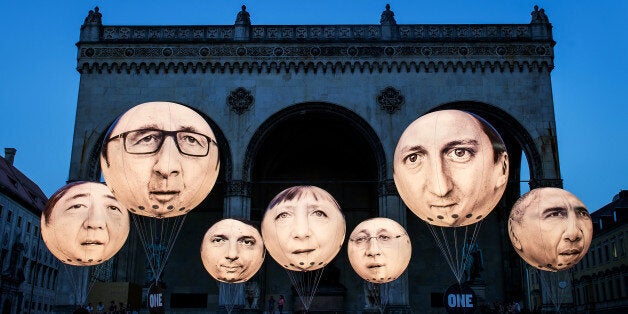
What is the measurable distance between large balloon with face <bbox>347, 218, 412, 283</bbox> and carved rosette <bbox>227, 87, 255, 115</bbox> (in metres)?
13.1

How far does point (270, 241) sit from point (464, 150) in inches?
241

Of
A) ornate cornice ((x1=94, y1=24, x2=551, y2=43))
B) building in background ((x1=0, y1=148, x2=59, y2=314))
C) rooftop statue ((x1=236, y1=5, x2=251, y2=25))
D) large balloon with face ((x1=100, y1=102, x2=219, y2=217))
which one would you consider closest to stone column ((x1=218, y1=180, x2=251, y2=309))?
ornate cornice ((x1=94, y1=24, x2=551, y2=43))

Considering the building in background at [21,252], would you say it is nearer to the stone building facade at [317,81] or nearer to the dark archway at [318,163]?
the stone building facade at [317,81]

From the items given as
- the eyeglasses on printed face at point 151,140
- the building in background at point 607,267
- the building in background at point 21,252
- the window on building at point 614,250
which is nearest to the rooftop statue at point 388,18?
the eyeglasses on printed face at point 151,140

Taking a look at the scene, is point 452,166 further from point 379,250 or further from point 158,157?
point 379,250

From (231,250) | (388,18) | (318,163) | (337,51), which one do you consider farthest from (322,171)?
(231,250)

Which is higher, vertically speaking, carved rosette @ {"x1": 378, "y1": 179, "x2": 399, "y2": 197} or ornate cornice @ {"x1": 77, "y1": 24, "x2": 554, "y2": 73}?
ornate cornice @ {"x1": 77, "y1": 24, "x2": 554, "y2": 73}

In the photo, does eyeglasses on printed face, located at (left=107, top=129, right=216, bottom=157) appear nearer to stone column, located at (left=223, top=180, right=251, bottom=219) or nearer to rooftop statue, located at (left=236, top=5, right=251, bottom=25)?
stone column, located at (left=223, top=180, right=251, bottom=219)

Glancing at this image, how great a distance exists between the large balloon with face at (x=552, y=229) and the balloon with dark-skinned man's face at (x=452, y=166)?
305cm

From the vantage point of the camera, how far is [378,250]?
16.7m

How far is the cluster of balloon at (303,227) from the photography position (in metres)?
14.2

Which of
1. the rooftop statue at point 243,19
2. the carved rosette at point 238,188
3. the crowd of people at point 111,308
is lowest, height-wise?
the crowd of people at point 111,308

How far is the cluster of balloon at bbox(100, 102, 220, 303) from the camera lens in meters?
10.5

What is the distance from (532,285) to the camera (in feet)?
221
